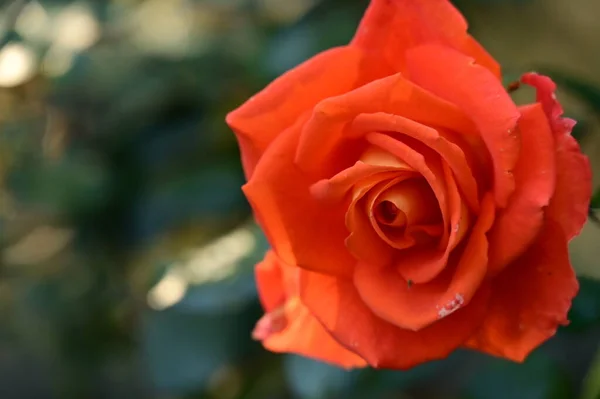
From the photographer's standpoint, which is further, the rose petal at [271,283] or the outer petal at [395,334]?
the rose petal at [271,283]

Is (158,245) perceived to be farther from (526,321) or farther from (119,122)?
(526,321)

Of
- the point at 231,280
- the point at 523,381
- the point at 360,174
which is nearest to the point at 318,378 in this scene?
the point at 231,280

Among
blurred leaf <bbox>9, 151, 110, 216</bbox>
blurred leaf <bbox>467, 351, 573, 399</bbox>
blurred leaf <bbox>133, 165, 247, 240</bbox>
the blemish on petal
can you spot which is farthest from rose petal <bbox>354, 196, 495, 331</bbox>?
blurred leaf <bbox>9, 151, 110, 216</bbox>

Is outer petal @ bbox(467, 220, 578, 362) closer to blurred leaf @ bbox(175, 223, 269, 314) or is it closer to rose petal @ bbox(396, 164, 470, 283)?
rose petal @ bbox(396, 164, 470, 283)

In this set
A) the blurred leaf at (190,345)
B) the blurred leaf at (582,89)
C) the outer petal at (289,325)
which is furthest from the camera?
the blurred leaf at (190,345)

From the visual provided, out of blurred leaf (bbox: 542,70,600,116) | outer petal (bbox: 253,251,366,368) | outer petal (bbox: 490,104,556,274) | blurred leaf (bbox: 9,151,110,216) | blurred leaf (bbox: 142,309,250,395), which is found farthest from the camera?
blurred leaf (bbox: 9,151,110,216)

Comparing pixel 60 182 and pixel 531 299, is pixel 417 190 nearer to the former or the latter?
pixel 531 299

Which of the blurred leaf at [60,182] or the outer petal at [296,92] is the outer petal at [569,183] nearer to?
the outer petal at [296,92]

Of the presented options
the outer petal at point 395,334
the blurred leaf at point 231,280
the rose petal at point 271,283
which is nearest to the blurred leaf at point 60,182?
the blurred leaf at point 231,280
